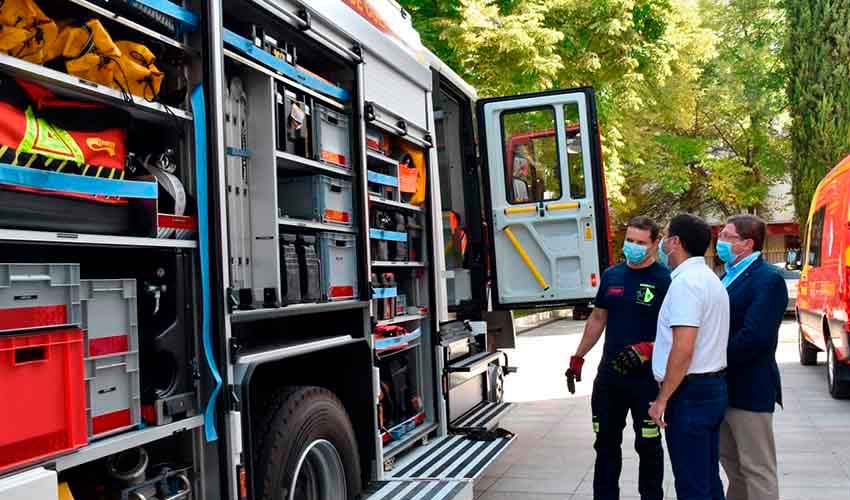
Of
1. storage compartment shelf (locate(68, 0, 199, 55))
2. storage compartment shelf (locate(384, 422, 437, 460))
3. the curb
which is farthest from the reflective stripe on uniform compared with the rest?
the curb

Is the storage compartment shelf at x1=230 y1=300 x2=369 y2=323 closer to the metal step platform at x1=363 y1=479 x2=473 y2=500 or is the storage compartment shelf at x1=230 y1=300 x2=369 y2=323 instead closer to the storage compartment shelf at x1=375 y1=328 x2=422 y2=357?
the storage compartment shelf at x1=375 y1=328 x2=422 y2=357

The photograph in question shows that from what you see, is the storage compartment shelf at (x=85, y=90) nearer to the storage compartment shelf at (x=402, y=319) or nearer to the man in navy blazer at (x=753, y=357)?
the storage compartment shelf at (x=402, y=319)

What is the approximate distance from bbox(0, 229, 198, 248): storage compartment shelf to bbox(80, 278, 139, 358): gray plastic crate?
0.16 meters

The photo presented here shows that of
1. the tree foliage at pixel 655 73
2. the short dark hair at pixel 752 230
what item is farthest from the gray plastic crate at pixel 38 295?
the tree foliage at pixel 655 73

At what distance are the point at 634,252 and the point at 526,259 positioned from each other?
2.53 m

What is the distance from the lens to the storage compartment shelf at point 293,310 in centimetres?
372

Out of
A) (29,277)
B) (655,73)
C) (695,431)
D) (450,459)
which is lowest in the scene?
(450,459)

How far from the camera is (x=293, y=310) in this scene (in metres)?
→ 4.24

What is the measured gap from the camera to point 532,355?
56.2ft

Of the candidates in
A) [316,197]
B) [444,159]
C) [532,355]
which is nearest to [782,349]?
[532,355]

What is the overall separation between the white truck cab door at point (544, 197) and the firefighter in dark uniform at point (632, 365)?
2.16 metres

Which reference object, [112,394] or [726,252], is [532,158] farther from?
[112,394]

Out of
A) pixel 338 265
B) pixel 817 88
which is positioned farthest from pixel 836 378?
pixel 817 88

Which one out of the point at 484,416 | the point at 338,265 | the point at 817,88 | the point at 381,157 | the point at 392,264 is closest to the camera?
the point at 338,265
